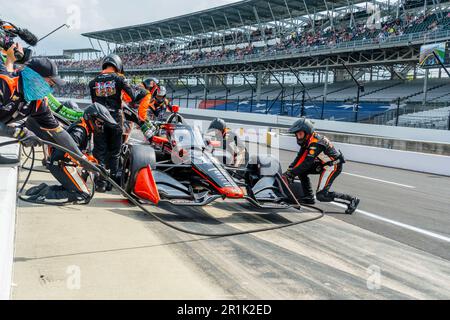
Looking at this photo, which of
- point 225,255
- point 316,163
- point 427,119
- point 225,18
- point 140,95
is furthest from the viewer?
point 225,18

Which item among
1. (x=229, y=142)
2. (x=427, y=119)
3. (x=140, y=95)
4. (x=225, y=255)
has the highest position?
(x=427, y=119)

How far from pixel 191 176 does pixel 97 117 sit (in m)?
1.69

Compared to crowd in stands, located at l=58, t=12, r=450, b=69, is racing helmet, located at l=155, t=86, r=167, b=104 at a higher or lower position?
lower

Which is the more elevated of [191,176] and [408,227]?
[191,176]

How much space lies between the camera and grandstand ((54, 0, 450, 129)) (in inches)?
1134

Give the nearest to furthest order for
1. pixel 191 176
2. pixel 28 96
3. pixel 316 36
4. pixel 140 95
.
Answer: pixel 28 96 < pixel 191 176 < pixel 140 95 < pixel 316 36

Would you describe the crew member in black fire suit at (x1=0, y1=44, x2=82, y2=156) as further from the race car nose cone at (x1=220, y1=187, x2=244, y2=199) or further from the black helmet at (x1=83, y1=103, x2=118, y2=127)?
the race car nose cone at (x1=220, y1=187, x2=244, y2=199)

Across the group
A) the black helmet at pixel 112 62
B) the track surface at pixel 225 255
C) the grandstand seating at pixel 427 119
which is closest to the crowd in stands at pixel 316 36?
the grandstand seating at pixel 427 119

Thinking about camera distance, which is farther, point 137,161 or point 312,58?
point 312,58

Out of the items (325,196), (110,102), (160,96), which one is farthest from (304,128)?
(160,96)

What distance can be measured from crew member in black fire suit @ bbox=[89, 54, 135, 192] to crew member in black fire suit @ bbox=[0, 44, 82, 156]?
1.87m

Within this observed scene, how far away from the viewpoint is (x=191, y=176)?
6.01 metres

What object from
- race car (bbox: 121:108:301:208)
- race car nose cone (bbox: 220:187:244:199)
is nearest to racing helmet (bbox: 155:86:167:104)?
race car (bbox: 121:108:301:208)

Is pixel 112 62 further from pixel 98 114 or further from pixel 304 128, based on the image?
pixel 304 128
